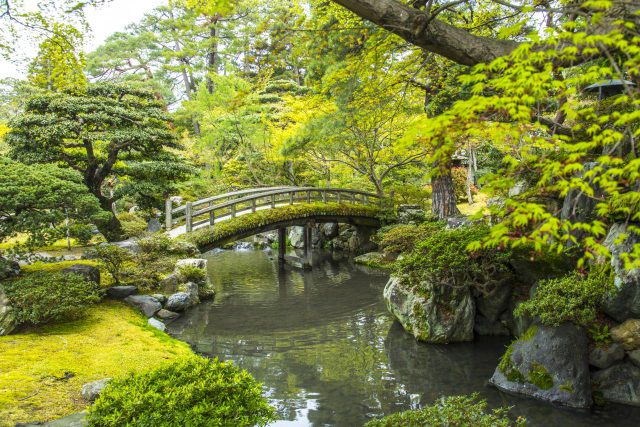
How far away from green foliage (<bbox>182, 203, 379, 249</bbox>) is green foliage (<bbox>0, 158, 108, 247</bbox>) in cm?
510

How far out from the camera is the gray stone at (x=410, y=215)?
751 inches

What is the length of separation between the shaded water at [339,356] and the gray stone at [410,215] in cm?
553

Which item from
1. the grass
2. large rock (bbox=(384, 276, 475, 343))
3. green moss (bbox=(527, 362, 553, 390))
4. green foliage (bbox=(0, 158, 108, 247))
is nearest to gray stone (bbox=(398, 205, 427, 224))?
large rock (bbox=(384, 276, 475, 343))

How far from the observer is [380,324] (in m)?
10.5

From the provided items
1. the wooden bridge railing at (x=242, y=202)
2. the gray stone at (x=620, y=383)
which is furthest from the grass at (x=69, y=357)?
the gray stone at (x=620, y=383)

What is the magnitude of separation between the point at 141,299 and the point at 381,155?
12.7 m

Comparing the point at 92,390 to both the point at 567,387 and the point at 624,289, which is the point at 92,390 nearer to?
the point at 567,387

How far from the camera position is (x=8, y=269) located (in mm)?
9336

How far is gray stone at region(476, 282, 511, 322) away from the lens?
9.11 metres

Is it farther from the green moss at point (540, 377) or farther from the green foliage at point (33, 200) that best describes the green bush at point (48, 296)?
the green moss at point (540, 377)

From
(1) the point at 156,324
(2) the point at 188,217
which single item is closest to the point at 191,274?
(2) the point at 188,217

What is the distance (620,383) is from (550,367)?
3.39ft

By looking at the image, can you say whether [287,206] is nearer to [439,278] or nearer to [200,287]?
[200,287]

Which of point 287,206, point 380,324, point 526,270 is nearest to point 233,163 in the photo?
point 287,206
